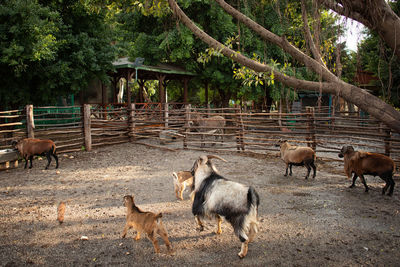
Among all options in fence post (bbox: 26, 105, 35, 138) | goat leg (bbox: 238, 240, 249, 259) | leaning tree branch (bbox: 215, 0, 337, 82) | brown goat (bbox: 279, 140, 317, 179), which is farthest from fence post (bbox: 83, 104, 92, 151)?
goat leg (bbox: 238, 240, 249, 259)

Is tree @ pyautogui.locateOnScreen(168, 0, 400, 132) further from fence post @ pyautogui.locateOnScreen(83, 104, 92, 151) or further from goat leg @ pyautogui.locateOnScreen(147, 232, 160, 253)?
fence post @ pyautogui.locateOnScreen(83, 104, 92, 151)

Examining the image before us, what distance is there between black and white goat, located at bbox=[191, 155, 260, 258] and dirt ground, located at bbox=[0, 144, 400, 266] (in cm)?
35

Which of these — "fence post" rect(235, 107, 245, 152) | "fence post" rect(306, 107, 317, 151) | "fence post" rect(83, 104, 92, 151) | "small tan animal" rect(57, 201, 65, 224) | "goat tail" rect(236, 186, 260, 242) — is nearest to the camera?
"goat tail" rect(236, 186, 260, 242)

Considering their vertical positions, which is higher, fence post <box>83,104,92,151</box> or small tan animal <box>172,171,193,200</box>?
fence post <box>83,104,92,151</box>

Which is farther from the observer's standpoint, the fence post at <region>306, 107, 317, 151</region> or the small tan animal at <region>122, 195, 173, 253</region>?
the fence post at <region>306, 107, 317, 151</region>

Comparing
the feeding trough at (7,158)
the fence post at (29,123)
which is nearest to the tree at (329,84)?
the feeding trough at (7,158)

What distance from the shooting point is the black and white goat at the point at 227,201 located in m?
3.31

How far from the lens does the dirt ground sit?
3455mm

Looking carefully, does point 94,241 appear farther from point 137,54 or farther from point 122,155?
point 137,54

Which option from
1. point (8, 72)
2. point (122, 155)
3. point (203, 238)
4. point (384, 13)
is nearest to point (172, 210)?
point (203, 238)

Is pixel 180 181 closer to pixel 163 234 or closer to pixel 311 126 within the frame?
pixel 163 234

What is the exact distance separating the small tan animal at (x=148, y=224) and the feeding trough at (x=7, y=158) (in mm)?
5802

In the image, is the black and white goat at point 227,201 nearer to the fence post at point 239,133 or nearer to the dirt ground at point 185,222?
the dirt ground at point 185,222

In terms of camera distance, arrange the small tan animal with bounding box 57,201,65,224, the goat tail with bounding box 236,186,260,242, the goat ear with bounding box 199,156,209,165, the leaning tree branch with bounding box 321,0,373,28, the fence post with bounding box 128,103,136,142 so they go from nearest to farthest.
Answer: the leaning tree branch with bounding box 321,0,373,28, the goat tail with bounding box 236,186,260,242, the goat ear with bounding box 199,156,209,165, the small tan animal with bounding box 57,201,65,224, the fence post with bounding box 128,103,136,142
